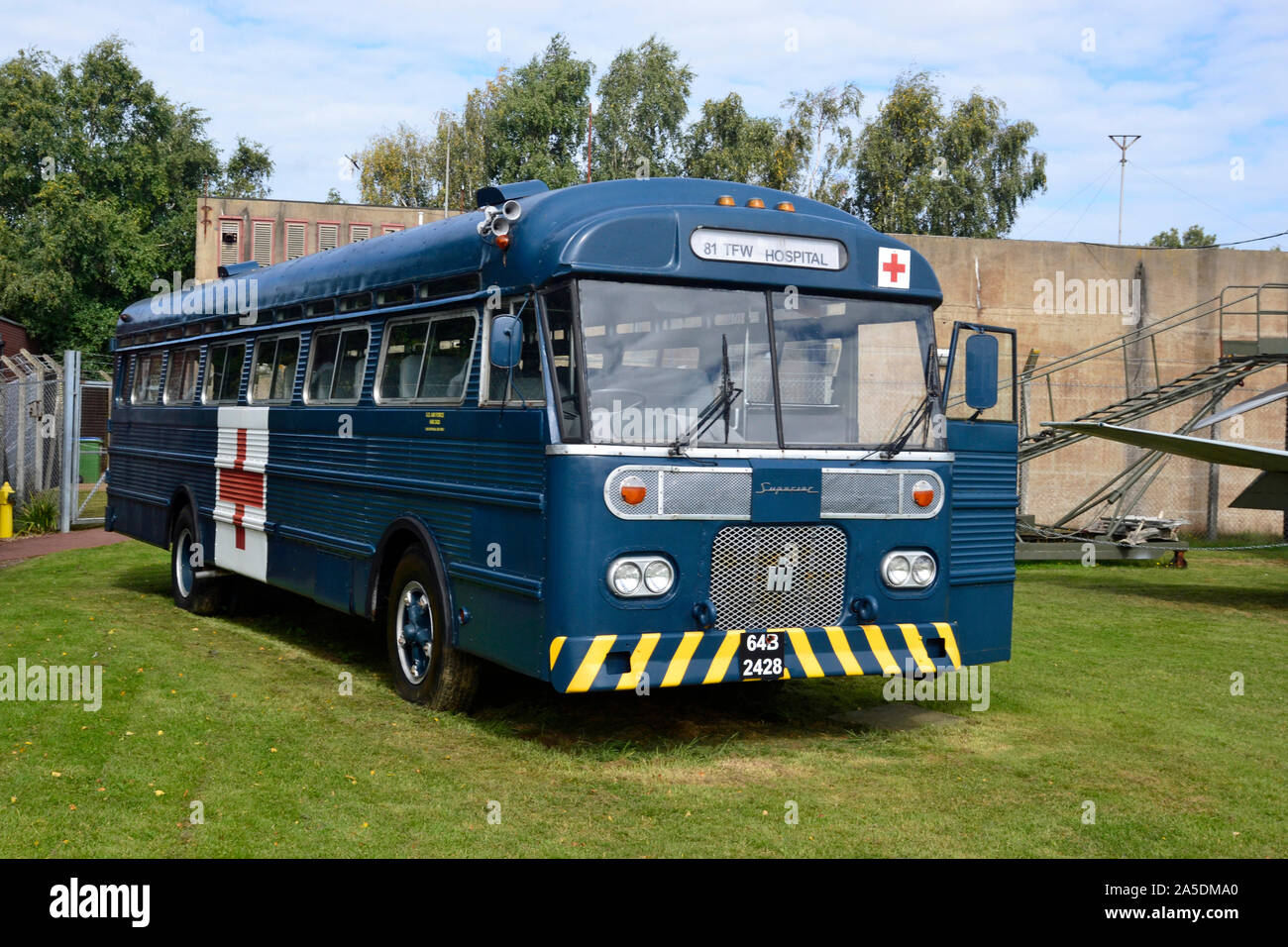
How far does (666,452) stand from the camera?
23.5ft

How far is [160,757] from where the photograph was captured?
7.11 m

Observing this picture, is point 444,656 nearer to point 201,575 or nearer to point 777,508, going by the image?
point 777,508

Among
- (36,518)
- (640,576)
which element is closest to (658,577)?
(640,576)

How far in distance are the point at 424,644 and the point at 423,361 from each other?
178cm

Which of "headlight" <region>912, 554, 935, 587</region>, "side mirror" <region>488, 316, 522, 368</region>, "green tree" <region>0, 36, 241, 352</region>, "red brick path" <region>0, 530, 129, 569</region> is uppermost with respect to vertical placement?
"green tree" <region>0, 36, 241, 352</region>

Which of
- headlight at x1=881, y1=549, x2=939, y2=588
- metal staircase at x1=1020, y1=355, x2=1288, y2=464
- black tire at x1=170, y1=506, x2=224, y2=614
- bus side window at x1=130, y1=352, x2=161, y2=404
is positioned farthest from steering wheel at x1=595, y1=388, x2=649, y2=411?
metal staircase at x1=1020, y1=355, x2=1288, y2=464

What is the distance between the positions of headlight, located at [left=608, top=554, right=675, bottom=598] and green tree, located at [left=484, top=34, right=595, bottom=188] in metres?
45.1

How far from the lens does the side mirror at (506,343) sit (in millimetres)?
7266

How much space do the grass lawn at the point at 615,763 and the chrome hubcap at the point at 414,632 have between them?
31 centimetres

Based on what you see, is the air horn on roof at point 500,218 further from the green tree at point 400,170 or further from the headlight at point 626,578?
the green tree at point 400,170

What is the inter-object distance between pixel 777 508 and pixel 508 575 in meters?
1.50

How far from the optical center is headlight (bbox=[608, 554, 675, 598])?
7102 mm

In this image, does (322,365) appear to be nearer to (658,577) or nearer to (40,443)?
(658,577)

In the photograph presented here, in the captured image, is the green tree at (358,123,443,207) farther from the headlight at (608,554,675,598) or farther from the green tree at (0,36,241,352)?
the headlight at (608,554,675,598)
